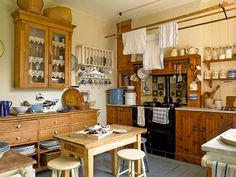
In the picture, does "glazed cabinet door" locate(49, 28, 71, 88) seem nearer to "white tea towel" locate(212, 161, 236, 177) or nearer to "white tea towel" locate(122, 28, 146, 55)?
"white tea towel" locate(122, 28, 146, 55)

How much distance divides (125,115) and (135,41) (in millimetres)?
1596

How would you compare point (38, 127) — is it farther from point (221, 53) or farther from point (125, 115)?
point (221, 53)

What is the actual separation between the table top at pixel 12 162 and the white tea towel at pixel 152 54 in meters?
2.80

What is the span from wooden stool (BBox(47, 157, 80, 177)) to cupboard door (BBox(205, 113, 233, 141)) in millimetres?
2207

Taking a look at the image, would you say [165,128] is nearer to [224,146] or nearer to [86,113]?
[86,113]

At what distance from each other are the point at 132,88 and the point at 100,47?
117 centimetres

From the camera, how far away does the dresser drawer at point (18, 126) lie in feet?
8.90

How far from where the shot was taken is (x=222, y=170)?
1355 mm

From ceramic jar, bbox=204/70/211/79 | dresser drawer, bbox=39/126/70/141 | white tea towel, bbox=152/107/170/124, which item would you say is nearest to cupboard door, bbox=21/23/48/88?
dresser drawer, bbox=39/126/70/141

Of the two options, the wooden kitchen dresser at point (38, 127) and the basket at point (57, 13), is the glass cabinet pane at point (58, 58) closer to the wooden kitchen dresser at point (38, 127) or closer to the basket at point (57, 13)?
the basket at point (57, 13)

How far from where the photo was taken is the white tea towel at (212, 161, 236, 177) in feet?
4.34

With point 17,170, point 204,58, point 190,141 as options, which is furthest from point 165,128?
point 17,170

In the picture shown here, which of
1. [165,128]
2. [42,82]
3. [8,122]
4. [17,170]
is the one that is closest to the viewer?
[17,170]

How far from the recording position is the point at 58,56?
3.56m
